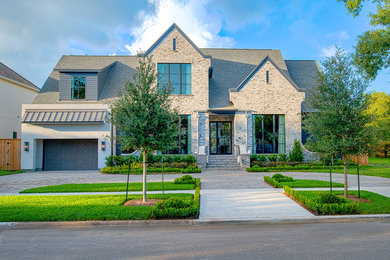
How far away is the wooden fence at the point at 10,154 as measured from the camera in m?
19.0

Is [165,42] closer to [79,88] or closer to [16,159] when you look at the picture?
[79,88]

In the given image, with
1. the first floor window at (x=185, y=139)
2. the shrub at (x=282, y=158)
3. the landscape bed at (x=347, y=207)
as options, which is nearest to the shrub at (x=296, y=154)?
the shrub at (x=282, y=158)

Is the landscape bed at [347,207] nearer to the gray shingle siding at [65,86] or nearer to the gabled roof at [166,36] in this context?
the gabled roof at [166,36]

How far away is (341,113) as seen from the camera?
8992 millimetres

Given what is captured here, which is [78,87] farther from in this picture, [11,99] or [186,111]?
[186,111]

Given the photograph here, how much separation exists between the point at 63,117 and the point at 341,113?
56.8 ft

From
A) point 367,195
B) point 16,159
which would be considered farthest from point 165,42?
point 367,195

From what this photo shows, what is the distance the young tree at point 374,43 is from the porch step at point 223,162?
10106 mm

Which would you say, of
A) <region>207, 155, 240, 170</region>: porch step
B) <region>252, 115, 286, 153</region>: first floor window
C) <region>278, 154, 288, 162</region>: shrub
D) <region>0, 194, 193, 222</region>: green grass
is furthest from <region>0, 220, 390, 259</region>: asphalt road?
<region>252, 115, 286, 153</region>: first floor window

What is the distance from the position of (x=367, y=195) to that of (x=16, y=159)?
21.8 metres

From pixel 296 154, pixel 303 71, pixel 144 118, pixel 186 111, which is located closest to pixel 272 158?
pixel 296 154

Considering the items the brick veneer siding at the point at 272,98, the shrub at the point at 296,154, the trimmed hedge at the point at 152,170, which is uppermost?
the brick veneer siding at the point at 272,98

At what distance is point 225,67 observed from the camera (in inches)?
914

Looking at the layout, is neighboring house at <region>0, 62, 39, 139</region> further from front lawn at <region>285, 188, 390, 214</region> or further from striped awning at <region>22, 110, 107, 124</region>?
front lawn at <region>285, 188, 390, 214</region>
